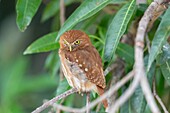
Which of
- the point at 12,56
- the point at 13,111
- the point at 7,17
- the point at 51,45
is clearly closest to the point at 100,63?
the point at 51,45

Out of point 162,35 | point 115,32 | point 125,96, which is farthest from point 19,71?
point 125,96

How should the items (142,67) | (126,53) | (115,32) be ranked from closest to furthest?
1. (142,67)
2. (115,32)
3. (126,53)

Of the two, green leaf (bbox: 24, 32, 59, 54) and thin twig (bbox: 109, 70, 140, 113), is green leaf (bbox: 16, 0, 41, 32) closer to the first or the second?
green leaf (bbox: 24, 32, 59, 54)

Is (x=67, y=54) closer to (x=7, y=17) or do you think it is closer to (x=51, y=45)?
(x=51, y=45)

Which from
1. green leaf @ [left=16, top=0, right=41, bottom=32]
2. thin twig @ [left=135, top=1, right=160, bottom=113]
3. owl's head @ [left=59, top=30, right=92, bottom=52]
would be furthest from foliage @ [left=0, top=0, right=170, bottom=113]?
thin twig @ [left=135, top=1, right=160, bottom=113]

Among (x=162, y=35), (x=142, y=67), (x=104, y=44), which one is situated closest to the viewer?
(x=142, y=67)

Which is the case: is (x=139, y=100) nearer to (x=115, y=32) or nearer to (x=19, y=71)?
(x=115, y=32)
